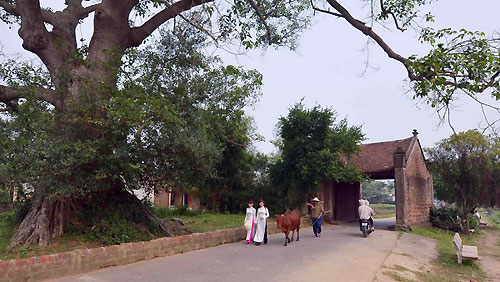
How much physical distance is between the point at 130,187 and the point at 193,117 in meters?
2.63

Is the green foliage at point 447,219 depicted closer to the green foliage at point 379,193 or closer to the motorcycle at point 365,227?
the motorcycle at point 365,227

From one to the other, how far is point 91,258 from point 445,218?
2165 centimetres

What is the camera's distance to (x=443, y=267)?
33.0 ft

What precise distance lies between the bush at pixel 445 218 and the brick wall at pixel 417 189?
0.49 metres

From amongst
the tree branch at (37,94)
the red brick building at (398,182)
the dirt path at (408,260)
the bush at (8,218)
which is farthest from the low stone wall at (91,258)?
the red brick building at (398,182)

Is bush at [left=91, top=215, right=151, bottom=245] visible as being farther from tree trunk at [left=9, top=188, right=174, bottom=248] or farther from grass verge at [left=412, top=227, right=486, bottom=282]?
grass verge at [left=412, top=227, right=486, bottom=282]

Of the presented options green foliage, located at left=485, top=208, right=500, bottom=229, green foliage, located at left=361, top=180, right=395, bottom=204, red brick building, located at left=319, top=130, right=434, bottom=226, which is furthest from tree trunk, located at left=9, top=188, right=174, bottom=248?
green foliage, located at left=361, top=180, right=395, bottom=204

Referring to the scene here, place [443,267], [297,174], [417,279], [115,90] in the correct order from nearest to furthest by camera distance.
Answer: [417,279] < [115,90] < [443,267] < [297,174]

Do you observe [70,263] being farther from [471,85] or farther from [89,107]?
[471,85]

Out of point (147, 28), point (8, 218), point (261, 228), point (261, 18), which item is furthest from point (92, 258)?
point (261, 18)

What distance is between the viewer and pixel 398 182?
61.4 ft

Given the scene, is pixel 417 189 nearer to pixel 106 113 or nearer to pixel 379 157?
pixel 379 157

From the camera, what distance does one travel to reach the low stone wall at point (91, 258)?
6094 mm

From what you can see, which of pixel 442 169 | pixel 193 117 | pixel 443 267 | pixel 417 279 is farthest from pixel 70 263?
pixel 442 169
